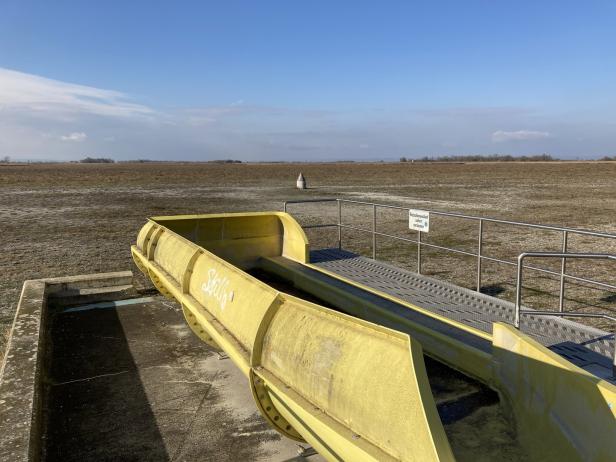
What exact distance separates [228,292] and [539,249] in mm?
9629

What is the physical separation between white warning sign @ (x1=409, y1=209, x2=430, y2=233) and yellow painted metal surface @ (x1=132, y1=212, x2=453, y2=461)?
135 inches

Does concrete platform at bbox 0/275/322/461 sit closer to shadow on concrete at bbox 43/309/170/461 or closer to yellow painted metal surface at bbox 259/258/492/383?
shadow on concrete at bbox 43/309/170/461

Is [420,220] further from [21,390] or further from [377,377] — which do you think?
[21,390]

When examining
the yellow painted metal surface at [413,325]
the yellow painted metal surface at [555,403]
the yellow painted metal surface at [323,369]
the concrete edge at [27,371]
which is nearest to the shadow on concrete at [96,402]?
the concrete edge at [27,371]

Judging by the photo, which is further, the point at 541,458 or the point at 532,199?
the point at 532,199

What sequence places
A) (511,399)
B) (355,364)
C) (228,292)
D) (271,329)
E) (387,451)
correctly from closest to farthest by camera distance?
(387,451) → (355,364) → (511,399) → (271,329) → (228,292)

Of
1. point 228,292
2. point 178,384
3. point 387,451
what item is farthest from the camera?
point 178,384

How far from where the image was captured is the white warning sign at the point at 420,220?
23.5 feet

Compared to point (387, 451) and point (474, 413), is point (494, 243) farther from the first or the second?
point (387, 451)

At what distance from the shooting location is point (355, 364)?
266 cm

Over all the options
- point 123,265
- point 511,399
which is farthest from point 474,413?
point 123,265

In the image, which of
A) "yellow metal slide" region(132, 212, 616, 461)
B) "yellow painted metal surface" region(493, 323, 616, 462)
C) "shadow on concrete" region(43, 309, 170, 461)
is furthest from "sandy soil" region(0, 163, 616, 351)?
"yellow painted metal surface" region(493, 323, 616, 462)

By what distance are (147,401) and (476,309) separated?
3.24m

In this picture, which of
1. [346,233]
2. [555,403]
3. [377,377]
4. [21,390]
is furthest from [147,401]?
[346,233]
